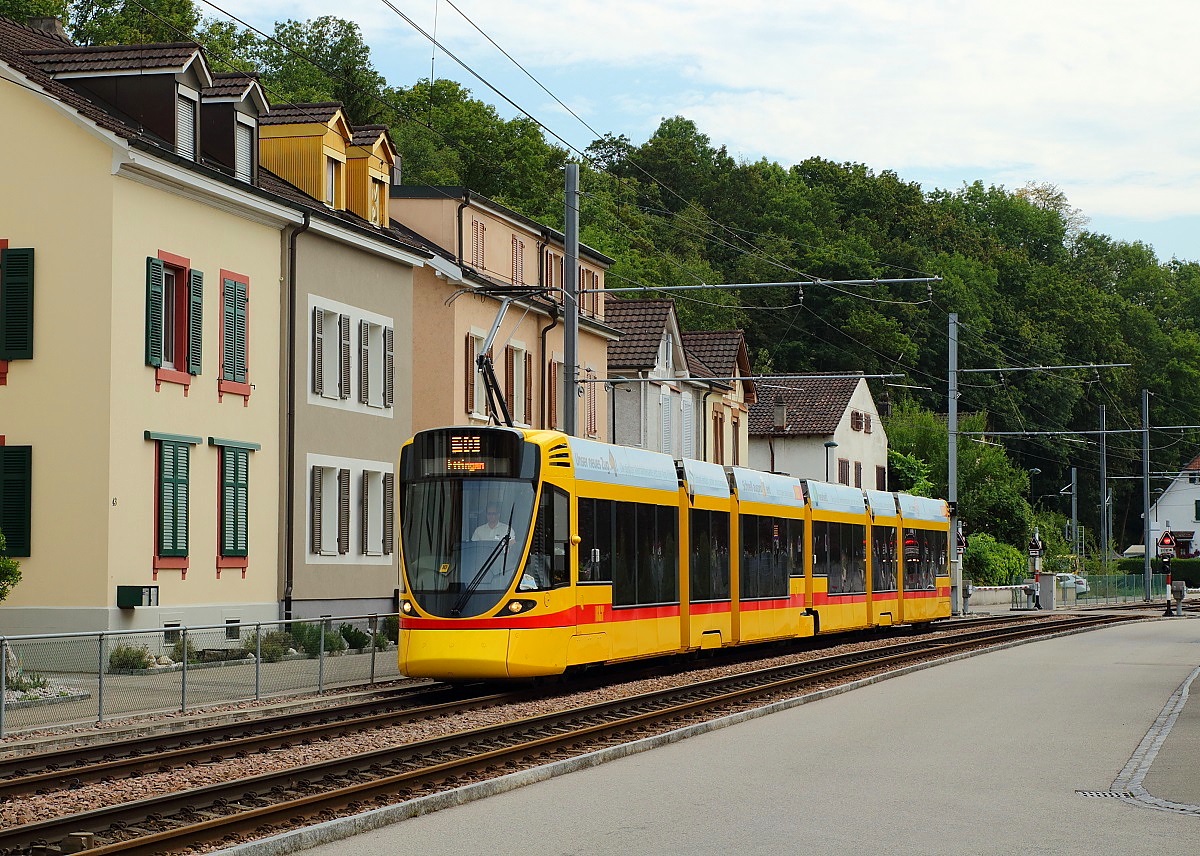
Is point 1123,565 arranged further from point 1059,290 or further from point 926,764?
point 926,764

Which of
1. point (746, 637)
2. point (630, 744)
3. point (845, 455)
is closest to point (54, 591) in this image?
point (746, 637)

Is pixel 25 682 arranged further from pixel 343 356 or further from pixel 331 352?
pixel 343 356

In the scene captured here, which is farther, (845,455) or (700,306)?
(700,306)

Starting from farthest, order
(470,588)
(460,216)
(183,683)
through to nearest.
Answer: (460,216), (470,588), (183,683)

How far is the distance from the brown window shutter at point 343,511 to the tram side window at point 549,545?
11.5m

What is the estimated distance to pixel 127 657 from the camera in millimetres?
18281

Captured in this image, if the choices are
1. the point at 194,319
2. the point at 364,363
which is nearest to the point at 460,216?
the point at 364,363

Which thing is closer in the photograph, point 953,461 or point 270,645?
point 270,645

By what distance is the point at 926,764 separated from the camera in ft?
48.9

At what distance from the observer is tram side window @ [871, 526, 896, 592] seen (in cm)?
3866

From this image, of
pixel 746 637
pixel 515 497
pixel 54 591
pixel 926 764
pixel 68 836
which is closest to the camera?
pixel 68 836

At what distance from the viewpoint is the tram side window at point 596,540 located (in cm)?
2231

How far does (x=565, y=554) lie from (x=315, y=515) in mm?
10968

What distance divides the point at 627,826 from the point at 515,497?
10188mm
